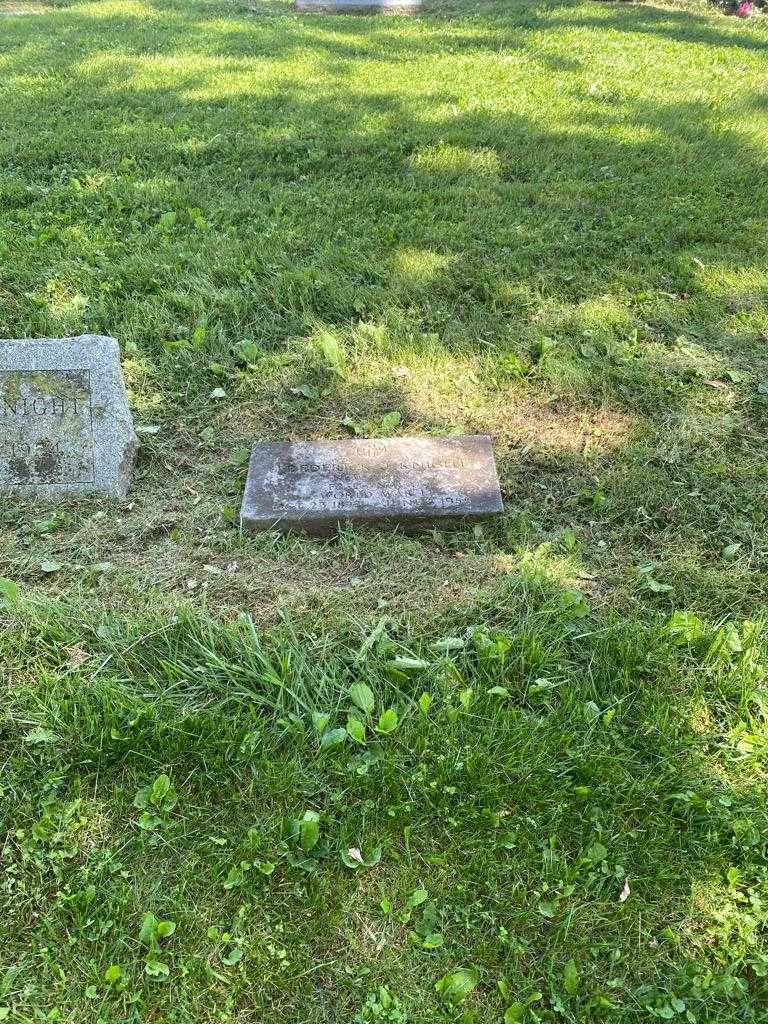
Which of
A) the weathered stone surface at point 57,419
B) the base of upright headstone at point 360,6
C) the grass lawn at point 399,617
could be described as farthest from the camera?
the base of upright headstone at point 360,6

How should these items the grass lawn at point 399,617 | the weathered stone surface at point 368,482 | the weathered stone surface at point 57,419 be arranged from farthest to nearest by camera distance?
the weathered stone surface at point 57,419 → the weathered stone surface at point 368,482 → the grass lawn at point 399,617

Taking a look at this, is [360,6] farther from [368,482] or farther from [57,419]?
[368,482]

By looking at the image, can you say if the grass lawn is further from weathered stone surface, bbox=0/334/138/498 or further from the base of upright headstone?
the base of upright headstone

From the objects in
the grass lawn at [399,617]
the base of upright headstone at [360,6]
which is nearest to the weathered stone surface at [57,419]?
the grass lawn at [399,617]

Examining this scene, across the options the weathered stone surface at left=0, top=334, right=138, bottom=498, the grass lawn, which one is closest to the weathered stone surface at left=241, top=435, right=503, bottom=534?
the grass lawn

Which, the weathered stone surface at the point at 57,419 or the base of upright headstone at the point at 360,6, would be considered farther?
the base of upright headstone at the point at 360,6

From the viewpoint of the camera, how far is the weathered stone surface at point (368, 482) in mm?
3098

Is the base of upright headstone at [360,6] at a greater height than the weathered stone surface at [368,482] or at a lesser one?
greater

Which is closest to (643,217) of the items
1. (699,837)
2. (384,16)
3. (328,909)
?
(699,837)

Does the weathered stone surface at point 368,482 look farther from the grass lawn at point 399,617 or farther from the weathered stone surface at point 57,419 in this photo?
the weathered stone surface at point 57,419

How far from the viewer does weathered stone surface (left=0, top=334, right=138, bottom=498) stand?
331 centimetres

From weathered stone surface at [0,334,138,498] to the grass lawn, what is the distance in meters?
0.16

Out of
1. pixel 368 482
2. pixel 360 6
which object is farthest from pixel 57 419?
pixel 360 6

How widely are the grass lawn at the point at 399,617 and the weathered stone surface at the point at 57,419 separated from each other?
165 mm
